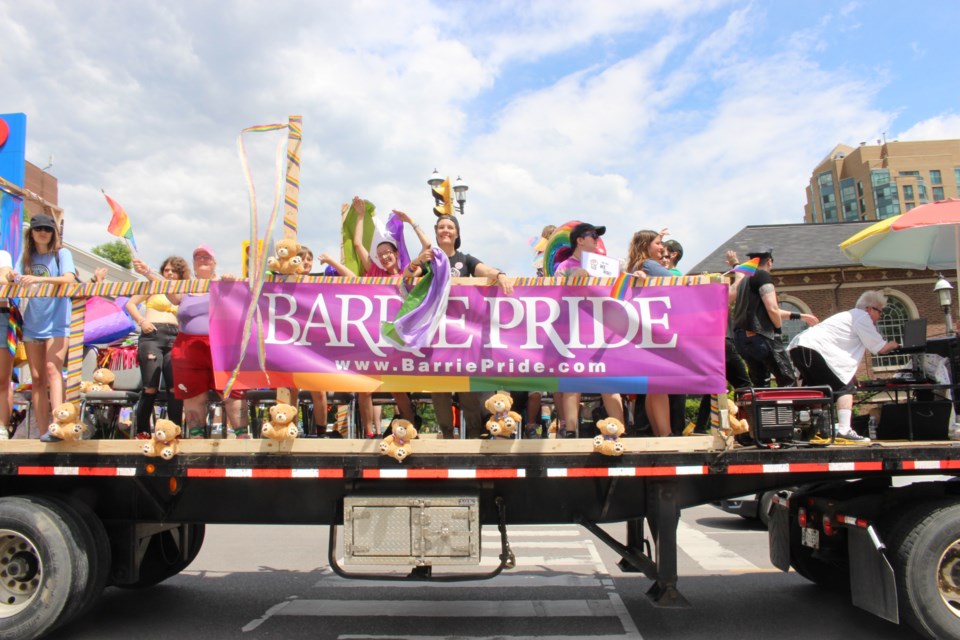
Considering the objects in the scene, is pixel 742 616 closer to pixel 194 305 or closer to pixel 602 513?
pixel 602 513

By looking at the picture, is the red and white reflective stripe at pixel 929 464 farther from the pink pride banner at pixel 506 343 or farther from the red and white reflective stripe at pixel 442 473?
the red and white reflective stripe at pixel 442 473

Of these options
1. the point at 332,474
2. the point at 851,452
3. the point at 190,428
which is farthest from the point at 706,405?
the point at 190,428

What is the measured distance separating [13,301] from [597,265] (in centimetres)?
414

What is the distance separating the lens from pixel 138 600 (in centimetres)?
567

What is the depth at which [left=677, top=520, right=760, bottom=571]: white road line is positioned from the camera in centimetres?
678

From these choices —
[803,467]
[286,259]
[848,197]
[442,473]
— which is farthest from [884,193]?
[286,259]

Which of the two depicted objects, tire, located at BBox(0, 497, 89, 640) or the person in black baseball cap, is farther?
the person in black baseball cap

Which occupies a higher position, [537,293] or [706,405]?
[537,293]

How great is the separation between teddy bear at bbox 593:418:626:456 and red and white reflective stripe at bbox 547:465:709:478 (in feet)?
0.36

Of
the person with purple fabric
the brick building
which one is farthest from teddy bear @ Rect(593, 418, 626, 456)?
the brick building

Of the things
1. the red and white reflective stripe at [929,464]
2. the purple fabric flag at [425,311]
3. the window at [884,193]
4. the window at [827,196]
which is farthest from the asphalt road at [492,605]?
the window at [827,196]

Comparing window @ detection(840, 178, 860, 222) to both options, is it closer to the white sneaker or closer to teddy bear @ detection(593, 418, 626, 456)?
the white sneaker

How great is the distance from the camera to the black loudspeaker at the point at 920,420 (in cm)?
490

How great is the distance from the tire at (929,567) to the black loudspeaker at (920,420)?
902mm
